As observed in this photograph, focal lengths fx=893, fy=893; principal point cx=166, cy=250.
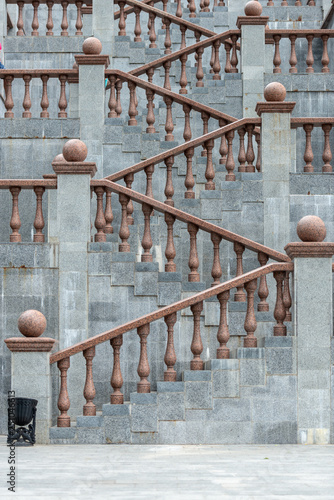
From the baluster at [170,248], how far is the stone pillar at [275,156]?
1866mm

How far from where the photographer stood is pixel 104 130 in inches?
551

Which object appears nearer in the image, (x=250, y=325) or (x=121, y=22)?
(x=250, y=325)

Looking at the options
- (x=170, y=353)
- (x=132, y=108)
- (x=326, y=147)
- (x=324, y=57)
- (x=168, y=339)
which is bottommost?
(x=170, y=353)

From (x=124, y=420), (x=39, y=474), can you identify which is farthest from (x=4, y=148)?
(x=39, y=474)

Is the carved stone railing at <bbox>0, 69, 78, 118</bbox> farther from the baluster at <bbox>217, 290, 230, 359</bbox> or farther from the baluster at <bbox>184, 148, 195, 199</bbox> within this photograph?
the baluster at <bbox>217, 290, 230, 359</bbox>

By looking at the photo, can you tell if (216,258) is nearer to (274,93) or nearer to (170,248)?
(170,248)

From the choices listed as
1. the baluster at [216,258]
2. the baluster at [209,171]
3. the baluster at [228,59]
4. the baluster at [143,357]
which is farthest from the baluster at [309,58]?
the baluster at [143,357]

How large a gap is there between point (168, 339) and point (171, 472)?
2.58m

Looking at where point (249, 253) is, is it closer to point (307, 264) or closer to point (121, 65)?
point (307, 264)

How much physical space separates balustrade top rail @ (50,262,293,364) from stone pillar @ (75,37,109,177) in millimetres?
4385

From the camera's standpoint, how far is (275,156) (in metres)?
12.9

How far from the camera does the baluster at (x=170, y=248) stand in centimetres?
1141

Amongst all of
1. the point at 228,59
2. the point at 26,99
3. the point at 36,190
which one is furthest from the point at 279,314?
the point at 228,59

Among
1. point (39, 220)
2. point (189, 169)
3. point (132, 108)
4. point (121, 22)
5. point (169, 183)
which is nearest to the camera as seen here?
point (39, 220)
